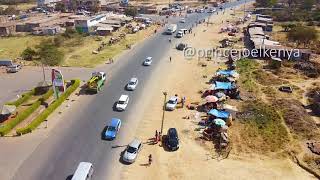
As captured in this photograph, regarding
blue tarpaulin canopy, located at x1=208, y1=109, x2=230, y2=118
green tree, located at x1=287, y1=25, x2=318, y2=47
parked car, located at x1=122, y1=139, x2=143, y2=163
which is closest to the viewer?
parked car, located at x1=122, y1=139, x2=143, y2=163

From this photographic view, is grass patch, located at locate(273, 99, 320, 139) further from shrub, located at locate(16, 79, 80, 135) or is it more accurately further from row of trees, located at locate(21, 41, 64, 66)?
row of trees, located at locate(21, 41, 64, 66)

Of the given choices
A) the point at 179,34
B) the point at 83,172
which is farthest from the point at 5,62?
the point at 83,172

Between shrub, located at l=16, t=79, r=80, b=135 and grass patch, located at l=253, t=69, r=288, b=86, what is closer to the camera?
shrub, located at l=16, t=79, r=80, b=135

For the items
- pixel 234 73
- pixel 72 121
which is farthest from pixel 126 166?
pixel 234 73

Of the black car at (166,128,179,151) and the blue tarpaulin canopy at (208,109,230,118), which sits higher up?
the blue tarpaulin canopy at (208,109,230,118)

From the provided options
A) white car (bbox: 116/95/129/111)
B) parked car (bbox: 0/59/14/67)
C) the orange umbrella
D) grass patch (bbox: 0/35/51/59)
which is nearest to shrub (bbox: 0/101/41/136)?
white car (bbox: 116/95/129/111)

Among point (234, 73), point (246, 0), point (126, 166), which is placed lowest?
point (126, 166)

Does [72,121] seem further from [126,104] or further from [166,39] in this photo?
[166,39]
